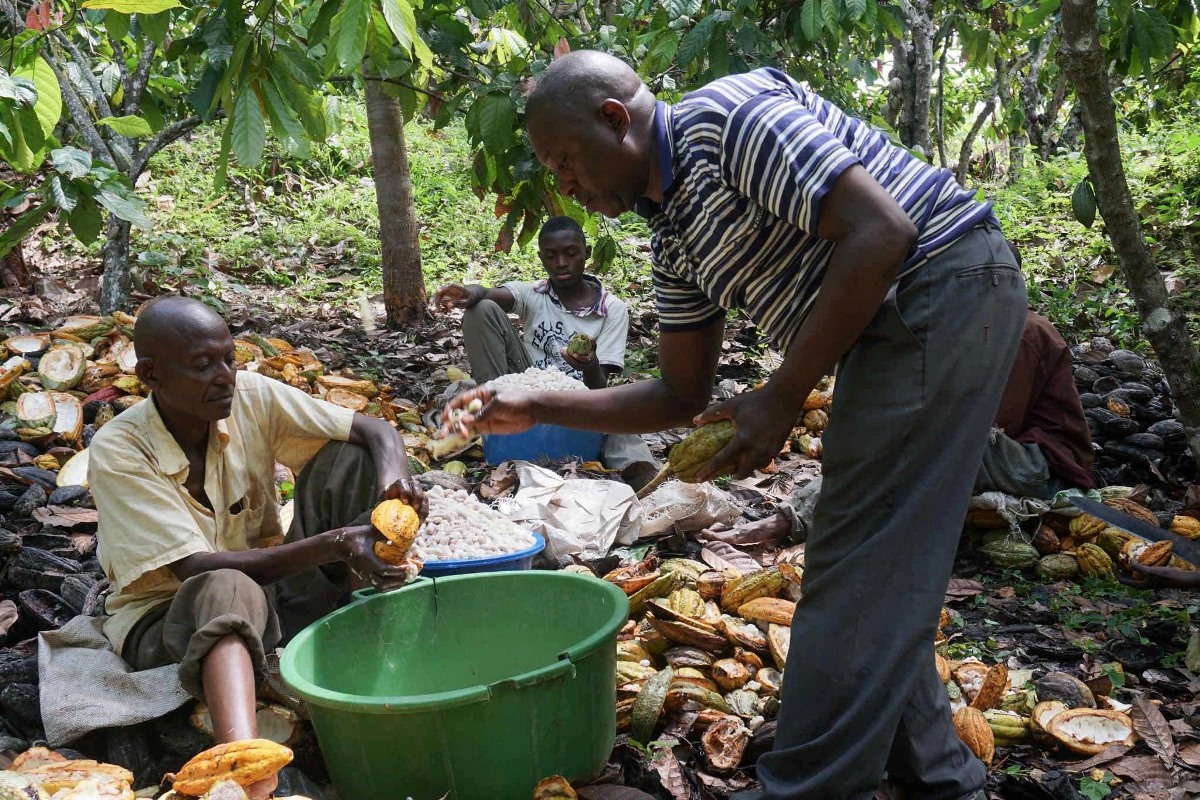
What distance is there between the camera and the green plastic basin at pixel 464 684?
189cm

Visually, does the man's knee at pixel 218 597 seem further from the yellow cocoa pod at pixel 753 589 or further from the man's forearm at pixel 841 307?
the yellow cocoa pod at pixel 753 589

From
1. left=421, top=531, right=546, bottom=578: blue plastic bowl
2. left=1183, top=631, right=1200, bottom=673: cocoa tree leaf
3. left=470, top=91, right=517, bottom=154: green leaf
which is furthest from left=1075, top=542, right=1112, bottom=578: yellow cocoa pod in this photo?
left=470, top=91, right=517, bottom=154: green leaf

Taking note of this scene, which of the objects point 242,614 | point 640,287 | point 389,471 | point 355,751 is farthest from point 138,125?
point 640,287

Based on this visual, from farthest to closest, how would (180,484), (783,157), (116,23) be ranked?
(116,23) < (180,484) < (783,157)

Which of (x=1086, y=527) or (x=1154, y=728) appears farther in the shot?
(x=1086, y=527)

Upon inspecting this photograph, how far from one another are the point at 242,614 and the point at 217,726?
24cm

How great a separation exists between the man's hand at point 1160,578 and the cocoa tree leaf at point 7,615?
10.9ft

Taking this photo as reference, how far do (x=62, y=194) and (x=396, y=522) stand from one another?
1232 millimetres

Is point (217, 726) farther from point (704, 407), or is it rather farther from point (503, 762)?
point (704, 407)

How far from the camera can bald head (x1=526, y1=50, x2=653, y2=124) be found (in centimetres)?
169

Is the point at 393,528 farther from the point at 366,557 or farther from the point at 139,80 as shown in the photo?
the point at 139,80

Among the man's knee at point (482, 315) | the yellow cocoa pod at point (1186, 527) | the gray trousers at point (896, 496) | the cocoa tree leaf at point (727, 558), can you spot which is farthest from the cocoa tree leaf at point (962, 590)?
the man's knee at point (482, 315)

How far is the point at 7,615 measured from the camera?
9.16 ft

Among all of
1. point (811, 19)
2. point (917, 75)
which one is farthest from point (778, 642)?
point (917, 75)
